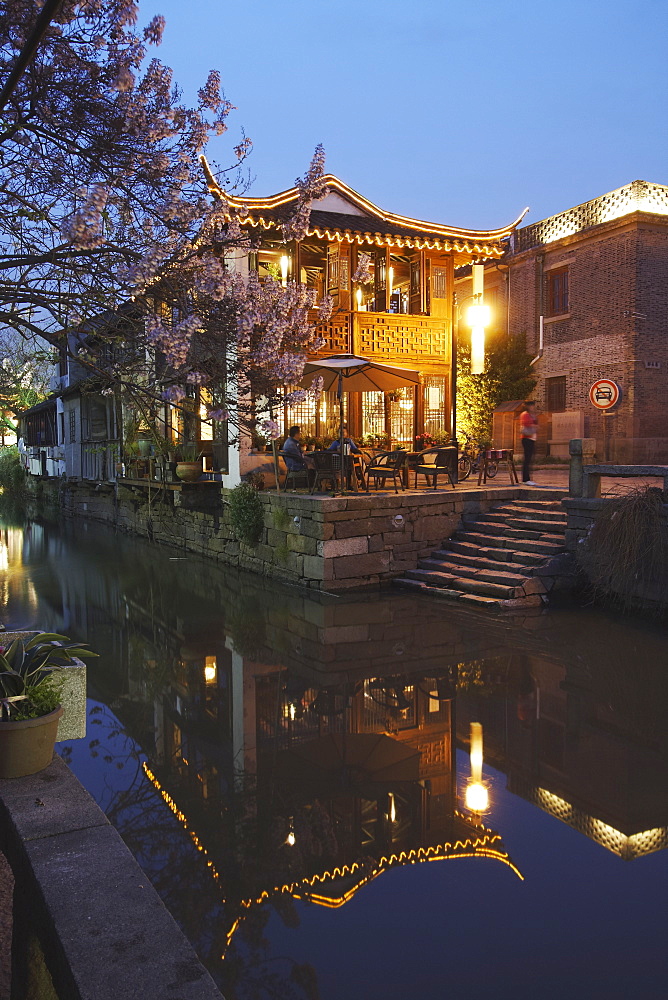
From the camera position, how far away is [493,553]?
35.6 ft

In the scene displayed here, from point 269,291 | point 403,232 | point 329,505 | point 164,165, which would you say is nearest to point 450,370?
point 403,232

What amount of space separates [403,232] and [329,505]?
265 inches

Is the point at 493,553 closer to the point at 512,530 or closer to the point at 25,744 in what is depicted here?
the point at 512,530

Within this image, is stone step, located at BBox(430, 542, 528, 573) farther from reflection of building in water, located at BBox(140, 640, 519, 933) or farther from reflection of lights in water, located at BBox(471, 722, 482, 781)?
reflection of lights in water, located at BBox(471, 722, 482, 781)

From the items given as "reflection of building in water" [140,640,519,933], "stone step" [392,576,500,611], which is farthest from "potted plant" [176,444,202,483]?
"reflection of building in water" [140,640,519,933]

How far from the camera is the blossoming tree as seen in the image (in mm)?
4020

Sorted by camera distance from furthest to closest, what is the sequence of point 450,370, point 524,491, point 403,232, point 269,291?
point 450,370, point 403,232, point 524,491, point 269,291

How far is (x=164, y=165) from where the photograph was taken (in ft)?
14.4

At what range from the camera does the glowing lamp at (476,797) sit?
14.0ft

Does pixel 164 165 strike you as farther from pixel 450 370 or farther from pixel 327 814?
pixel 450 370

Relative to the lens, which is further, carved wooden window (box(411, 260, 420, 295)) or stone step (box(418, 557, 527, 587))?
carved wooden window (box(411, 260, 420, 295))

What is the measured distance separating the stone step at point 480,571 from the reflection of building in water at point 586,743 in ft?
8.49

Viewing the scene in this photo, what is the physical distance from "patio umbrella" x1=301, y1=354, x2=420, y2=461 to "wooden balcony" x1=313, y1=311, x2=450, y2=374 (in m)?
1.40

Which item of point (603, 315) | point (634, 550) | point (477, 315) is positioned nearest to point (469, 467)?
point (477, 315)
